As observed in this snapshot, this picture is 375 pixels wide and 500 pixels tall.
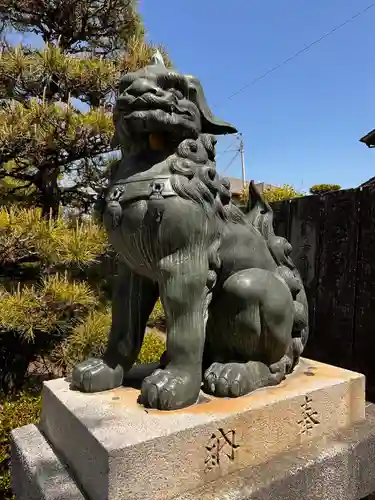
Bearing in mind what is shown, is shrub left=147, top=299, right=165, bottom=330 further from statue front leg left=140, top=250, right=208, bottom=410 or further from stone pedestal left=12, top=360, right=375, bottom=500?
statue front leg left=140, top=250, right=208, bottom=410

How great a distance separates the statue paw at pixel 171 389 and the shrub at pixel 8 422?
1.46m

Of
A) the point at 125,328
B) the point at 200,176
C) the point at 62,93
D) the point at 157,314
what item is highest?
the point at 62,93

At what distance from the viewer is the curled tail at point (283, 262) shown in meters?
1.72

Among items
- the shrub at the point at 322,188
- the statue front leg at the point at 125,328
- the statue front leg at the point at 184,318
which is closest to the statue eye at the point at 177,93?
the statue front leg at the point at 184,318

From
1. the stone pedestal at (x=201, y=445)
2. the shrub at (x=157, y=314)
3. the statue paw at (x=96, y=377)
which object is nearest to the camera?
the stone pedestal at (x=201, y=445)

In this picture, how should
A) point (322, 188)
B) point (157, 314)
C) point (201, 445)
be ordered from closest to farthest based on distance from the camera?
point (201, 445) → point (157, 314) → point (322, 188)


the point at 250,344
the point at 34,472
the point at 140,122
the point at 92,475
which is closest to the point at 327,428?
the point at 250,344

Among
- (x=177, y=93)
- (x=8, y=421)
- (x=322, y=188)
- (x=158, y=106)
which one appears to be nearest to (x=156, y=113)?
(x=158, y=106)

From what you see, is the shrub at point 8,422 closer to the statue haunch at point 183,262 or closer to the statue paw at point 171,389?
the statue haunch at point 183,262

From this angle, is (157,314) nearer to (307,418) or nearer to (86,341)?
(86,341)

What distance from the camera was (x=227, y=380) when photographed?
141 centimetres

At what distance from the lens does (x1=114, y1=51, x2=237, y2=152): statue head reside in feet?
4.22

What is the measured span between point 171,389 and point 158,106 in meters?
0.92

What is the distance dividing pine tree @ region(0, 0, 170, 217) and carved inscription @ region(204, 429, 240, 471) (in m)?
2.29
